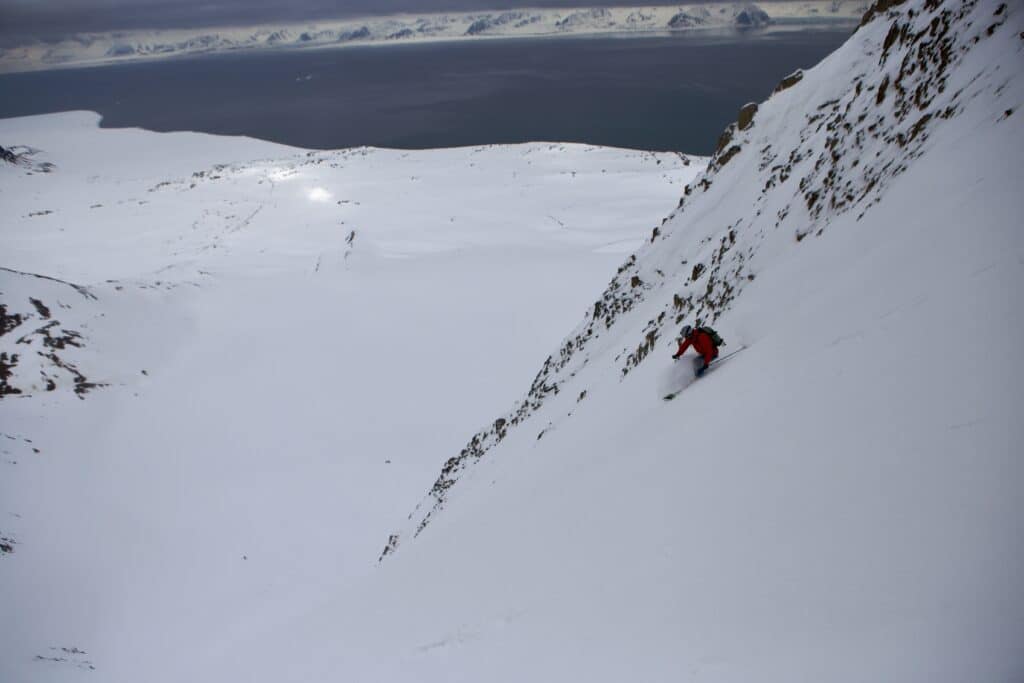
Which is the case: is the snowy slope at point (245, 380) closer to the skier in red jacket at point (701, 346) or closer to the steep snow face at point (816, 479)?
the steep snow face at point (816, 479)

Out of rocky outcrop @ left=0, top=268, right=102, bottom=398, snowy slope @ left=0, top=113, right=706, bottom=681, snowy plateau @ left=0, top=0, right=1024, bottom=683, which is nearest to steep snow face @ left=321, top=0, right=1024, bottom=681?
snowy plateau @ left=0, top=0, right=1024, bottom=683

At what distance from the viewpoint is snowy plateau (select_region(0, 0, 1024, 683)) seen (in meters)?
3.67

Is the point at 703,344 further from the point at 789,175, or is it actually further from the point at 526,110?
the point at 526,110

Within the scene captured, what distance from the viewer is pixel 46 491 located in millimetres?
20797

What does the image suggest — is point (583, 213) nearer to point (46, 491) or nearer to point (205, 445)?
point (205, 445)

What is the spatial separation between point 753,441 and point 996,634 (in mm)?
2781

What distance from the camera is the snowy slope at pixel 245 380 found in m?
16.9

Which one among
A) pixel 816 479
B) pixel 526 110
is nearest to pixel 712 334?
pixel 816 479

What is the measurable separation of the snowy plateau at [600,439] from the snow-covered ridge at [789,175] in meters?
0.11

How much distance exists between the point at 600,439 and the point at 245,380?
87.8 ft

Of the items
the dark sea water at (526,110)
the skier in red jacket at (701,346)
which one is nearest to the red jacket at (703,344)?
the skier in red jacket at (701,346)

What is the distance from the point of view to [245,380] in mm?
29812

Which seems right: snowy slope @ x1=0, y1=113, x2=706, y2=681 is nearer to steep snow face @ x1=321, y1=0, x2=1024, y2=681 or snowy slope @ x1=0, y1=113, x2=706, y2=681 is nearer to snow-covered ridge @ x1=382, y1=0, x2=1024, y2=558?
snow-covered ridge @ x1=382, y1=0, x2=1024, y2=558

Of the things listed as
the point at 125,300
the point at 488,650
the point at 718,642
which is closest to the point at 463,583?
the point at 488,650
